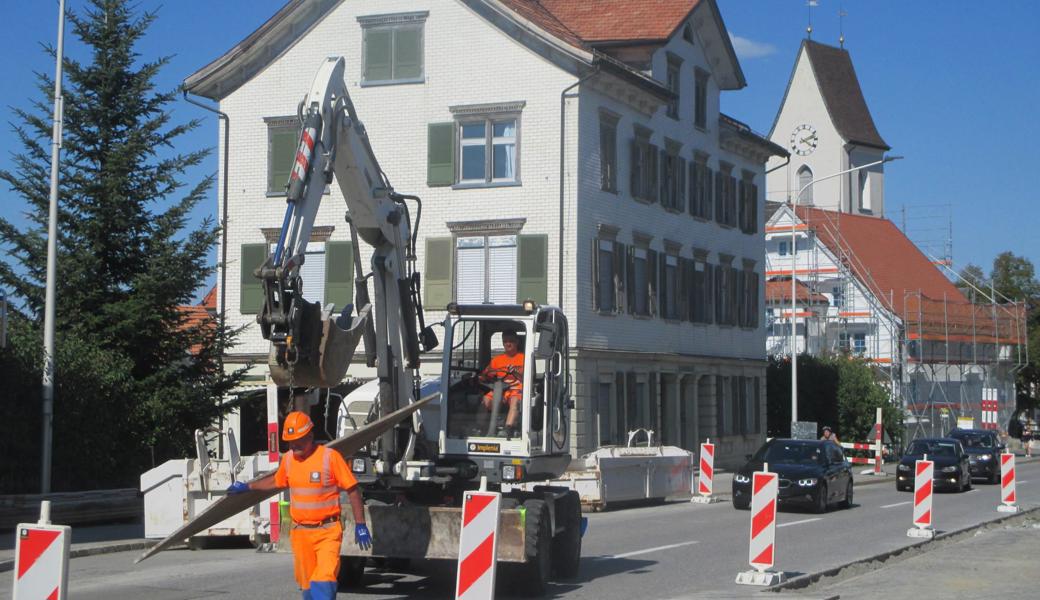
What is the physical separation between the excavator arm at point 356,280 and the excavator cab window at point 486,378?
40cm

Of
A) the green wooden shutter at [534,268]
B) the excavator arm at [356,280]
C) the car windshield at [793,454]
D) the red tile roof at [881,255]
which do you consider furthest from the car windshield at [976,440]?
the excavator arm at [356,280]

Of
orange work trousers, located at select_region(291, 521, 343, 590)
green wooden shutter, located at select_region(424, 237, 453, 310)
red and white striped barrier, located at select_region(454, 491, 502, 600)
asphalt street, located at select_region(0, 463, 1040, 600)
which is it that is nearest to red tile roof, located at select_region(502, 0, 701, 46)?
green wooden shutter, located at select_region(424, 237, 453, 310)

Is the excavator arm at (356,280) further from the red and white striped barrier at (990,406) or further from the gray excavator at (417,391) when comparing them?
the red and white striped barrier at (990,406)

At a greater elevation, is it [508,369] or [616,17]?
[616,17]

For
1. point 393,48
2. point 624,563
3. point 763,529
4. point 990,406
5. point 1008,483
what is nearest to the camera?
point 763,529

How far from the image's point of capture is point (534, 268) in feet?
122

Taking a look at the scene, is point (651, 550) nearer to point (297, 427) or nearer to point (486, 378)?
point (486, 378)

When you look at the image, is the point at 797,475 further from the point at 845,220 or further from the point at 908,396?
the point at 845,220

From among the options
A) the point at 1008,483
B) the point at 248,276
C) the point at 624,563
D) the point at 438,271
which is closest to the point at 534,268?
the point at 438,271

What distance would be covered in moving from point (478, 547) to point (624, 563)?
6.27 metres

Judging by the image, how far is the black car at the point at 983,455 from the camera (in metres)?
41.1

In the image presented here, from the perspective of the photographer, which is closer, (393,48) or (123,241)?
(123,241)

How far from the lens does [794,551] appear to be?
19641 mm

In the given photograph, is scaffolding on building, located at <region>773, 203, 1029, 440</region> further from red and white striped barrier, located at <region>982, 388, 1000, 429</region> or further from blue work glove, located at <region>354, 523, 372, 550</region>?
blue work glove, located at <region>354, 523, 372, 550</region>
